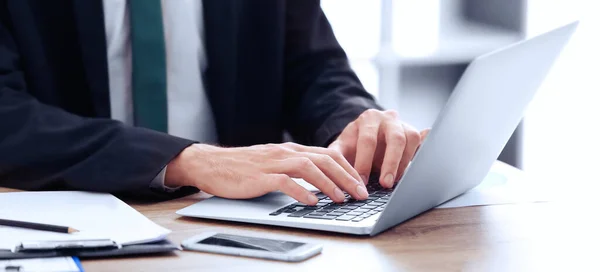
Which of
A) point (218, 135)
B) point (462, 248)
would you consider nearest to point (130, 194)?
point (462, 248)

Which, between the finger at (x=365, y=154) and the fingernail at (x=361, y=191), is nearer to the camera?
the fingernail at (x=361, y=191)

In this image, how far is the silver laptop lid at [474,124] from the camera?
74cm

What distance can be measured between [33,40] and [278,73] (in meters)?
0.50

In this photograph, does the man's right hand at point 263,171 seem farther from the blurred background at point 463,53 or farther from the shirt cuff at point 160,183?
the blurred background at point 463,53

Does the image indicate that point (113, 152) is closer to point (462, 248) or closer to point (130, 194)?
point (130, 194)

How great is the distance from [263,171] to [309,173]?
60mm

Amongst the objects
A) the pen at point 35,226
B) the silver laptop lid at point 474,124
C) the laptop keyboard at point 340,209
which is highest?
the silver laptop lid at point 474,124

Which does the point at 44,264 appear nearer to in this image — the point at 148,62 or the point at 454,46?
the point at 148,62

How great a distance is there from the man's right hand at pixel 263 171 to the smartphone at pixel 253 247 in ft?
0.47

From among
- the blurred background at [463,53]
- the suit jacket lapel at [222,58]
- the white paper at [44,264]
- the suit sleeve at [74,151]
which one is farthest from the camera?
the blurred background at [463,53]

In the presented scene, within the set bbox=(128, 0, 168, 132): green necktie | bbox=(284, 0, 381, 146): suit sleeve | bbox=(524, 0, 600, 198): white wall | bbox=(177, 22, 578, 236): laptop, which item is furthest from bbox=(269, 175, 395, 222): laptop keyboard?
bbox=(524, 0, 600, 198): white wall

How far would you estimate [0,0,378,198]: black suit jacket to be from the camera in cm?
100

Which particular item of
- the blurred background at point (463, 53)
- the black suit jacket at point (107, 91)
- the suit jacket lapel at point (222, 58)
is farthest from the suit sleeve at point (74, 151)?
the blurred background at point (463, 53)

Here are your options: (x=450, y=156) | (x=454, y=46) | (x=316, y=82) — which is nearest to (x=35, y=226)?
(x=450, y=156)
